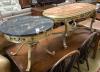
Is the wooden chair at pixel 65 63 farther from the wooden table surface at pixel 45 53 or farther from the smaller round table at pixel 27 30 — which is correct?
the smaller round table at pixel 27 30

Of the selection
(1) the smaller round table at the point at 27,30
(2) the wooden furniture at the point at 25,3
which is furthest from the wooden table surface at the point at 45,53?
(2) the wooden furniture at the point at 25,3

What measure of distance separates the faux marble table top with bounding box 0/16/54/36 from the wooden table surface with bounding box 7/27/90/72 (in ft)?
1.27

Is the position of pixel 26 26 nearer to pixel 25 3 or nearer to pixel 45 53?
pixel 45 53

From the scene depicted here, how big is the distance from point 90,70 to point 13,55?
1.27m

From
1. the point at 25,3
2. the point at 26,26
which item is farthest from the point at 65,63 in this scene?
the point at 25,3

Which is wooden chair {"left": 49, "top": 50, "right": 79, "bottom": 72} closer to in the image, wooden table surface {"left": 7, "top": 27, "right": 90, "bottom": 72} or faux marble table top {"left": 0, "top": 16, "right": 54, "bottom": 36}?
wooden table surface {"left": 7, "top": 27, "right": 90, "bottom": 72}

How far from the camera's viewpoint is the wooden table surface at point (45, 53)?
5.33ft

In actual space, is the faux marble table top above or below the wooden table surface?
above

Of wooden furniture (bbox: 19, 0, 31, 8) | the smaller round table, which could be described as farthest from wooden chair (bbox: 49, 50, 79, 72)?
wooden furniture (bbox: 19, 0, 31, 8)

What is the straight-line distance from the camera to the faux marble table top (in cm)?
147

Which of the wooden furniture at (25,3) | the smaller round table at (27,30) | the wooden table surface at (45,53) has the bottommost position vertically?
the wooden table surface at (45,53)

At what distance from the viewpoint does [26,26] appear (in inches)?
63.8

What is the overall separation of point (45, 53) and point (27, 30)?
48 cm

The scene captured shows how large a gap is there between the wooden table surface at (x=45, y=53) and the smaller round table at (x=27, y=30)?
0.13 meters
